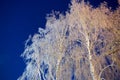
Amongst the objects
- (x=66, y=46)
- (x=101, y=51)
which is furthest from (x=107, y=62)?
(x=66, y=46)

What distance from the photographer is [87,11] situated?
59.2ft

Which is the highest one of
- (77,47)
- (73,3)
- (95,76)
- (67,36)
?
(73,3)

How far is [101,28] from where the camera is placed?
17.0 metres

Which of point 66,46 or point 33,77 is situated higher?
point 66,46

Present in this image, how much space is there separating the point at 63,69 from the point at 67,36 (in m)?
2.56

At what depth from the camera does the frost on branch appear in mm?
16547

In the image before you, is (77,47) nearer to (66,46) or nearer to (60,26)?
(66,46)

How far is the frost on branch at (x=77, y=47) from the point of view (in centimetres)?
1655

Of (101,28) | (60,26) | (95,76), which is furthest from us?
(60,26)

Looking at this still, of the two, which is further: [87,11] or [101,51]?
[87,11]

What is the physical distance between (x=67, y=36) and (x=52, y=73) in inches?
121

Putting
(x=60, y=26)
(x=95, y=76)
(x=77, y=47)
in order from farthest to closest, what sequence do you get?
1. (x=60, y=26)
2. (x=77, y=47)
3. (x=95, y=76)

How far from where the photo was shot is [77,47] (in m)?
18.1

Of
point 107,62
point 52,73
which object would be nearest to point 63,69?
point 52,73
